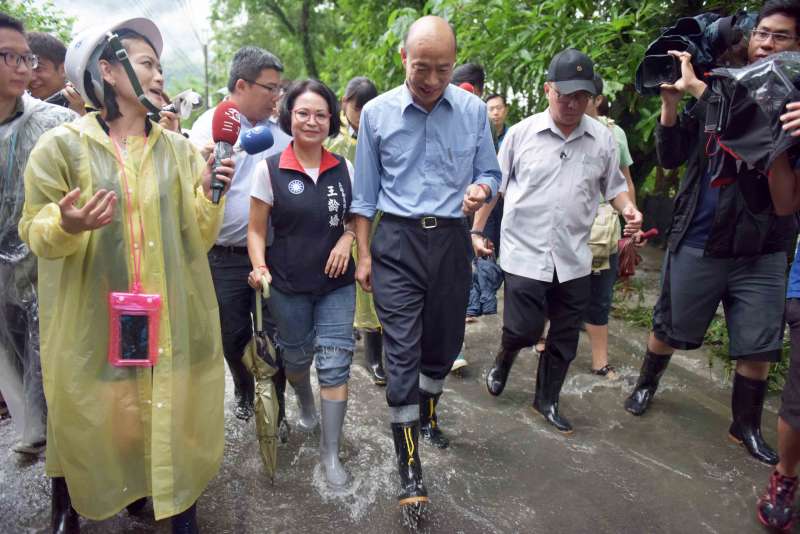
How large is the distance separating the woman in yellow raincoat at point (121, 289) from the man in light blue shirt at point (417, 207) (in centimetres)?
85

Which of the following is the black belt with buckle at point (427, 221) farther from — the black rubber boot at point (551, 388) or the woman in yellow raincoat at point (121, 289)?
the black rubber boot at point (551, 388)

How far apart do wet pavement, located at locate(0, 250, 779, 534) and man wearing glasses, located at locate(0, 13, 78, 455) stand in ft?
1.07

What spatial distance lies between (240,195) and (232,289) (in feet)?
1.69

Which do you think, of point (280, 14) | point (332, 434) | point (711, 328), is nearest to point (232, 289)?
point (332, 434)

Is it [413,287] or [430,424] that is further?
[430,424]

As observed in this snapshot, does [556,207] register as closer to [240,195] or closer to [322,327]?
[322,327]

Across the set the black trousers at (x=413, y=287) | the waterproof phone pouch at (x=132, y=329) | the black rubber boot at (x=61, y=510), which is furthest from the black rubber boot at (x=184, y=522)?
the black trousers at (x=413, y=287)

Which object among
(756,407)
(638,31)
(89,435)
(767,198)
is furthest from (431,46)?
(638,31)

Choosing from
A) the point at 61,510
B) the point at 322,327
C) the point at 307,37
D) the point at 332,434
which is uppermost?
the point at 307,37

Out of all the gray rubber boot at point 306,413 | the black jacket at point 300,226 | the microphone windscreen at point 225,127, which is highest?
the microphone windscreen at point 225,127

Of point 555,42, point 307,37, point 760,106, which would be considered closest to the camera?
point 760,106

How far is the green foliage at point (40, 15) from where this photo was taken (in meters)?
6.63

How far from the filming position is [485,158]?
2.95 m

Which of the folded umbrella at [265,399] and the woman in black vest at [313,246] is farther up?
the woman in black vest at [313,246]
